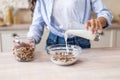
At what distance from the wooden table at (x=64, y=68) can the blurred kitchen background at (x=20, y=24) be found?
1.21m

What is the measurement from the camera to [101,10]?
4.72 feet

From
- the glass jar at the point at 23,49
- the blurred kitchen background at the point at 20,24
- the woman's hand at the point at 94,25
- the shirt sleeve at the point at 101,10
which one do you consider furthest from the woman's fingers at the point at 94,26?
the blurred kitchen background at the point at 20,24

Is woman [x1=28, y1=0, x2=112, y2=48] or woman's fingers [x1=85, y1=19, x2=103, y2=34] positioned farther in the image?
woman [x1=28, y1=0, x2=112, y2=48]

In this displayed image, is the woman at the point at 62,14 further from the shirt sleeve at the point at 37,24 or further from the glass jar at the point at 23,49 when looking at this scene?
the glass jar at the point at 23,49

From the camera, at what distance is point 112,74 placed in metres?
1.08

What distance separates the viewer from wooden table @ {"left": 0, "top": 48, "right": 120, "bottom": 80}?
1.06 metres

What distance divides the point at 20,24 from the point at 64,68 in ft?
5.46

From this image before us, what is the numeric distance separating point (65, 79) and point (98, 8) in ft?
2.02

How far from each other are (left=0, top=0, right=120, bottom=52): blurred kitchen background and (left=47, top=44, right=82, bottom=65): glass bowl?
1238 mm

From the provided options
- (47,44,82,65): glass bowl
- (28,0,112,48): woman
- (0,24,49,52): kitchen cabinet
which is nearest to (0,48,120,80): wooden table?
(47,44,82,65): glass bowl

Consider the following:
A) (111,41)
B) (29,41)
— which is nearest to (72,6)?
(29,41)

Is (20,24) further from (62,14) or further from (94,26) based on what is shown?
(94,26)

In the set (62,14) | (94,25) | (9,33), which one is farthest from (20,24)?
(94,25)

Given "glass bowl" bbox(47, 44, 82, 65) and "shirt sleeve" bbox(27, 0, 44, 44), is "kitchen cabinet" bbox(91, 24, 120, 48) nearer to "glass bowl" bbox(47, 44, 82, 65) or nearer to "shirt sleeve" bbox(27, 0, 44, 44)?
"shirt sleeve" bbox(27, 0, 44, 44)
